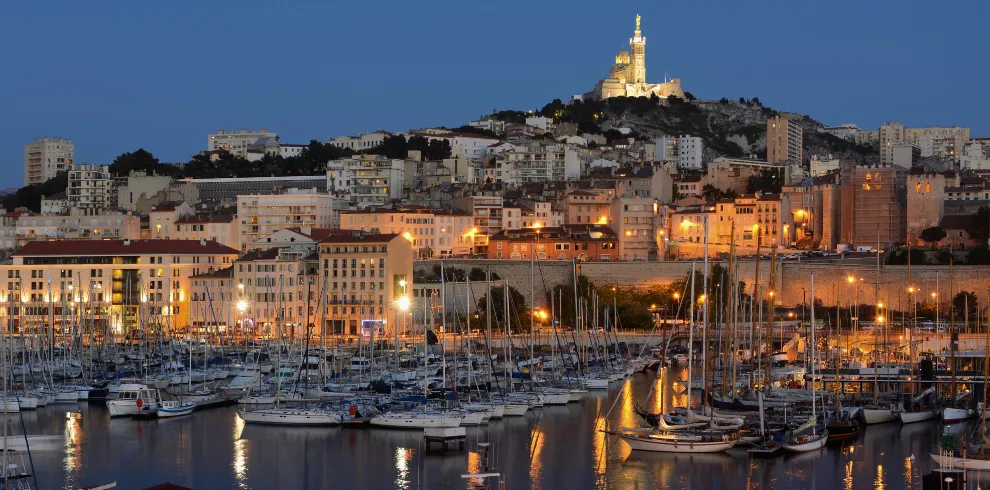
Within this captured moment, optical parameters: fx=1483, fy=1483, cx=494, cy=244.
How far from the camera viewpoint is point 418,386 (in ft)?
111

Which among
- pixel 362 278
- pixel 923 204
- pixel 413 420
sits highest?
pixel 923 204

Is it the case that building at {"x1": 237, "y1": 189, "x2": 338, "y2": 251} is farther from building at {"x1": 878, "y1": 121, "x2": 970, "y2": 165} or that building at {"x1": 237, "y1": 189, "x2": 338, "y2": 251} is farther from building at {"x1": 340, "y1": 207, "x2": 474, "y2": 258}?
building at {"x1": 878, "y1": 121, "x2": 970, "y2": 165}

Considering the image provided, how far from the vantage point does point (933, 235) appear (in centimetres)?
5644

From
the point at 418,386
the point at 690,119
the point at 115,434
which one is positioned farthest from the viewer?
the point at 690,119

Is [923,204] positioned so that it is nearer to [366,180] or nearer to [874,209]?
[874,209]

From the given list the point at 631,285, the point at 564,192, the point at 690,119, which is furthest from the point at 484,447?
the point at 690,119

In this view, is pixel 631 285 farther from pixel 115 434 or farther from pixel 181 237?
pixel 115 434

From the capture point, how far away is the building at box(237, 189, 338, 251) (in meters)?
61.4

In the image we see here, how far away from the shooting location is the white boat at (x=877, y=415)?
30.2 m

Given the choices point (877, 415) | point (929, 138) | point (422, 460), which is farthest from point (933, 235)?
point (929, 138)

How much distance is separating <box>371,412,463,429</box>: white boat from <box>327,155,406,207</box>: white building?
3870 centimetres

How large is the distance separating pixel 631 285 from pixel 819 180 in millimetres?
15592

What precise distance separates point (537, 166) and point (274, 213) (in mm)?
15925

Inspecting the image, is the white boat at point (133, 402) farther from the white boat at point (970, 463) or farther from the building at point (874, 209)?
the building at point (874, 209)
